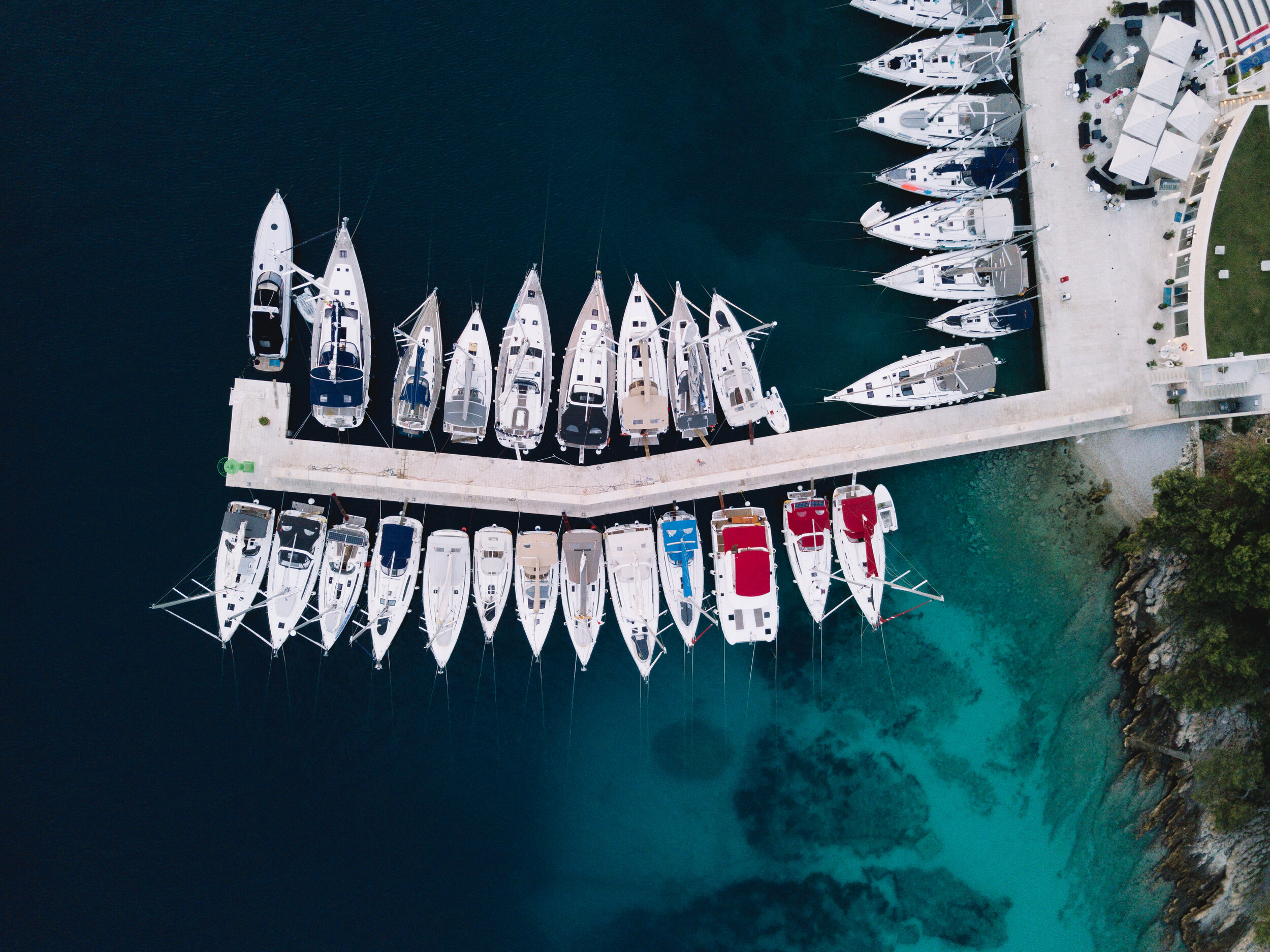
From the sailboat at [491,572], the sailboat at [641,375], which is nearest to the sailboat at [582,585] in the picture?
the sailboat at [491,572]

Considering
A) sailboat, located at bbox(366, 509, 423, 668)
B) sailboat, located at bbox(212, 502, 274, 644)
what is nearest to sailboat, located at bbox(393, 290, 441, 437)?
sailboat, located at bbox(366, 509, 423, 668)

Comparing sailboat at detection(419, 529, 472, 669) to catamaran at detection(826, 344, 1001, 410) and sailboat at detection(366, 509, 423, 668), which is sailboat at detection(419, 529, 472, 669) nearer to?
sailboat at detection(366, 509, 423, 668)

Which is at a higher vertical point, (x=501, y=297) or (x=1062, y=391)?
(x=501, y=297)

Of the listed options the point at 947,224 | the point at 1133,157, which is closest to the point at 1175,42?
the point at 1133,157

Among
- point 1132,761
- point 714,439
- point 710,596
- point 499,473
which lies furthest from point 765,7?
point 1132,761

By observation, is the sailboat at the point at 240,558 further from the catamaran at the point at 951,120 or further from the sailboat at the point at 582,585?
the catamaran at the point at 951,120

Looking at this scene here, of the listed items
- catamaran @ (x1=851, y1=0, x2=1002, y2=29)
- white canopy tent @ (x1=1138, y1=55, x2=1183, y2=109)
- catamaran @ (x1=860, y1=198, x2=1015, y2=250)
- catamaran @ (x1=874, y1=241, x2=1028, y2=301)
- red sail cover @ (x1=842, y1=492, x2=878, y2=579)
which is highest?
catamaran @ (x1=851, y1=0, x2=1002, y2=29)

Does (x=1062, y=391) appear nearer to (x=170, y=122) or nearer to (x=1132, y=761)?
(x=1132, y=761)
